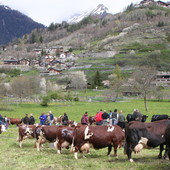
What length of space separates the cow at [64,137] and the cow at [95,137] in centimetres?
51

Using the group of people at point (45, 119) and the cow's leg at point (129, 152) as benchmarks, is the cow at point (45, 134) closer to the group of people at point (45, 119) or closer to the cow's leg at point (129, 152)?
the cow's leg at point (129, 152)

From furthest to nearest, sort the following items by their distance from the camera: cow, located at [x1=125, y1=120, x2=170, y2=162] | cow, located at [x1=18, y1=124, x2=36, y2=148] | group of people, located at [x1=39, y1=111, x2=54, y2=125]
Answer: group of people, located at [x1=39, y1=111, x2=54, y2=125] → cow, located at [x1=18, y1=124, x2=36, y2=148] → cow, located at [x1=125, y1=120, x2=170, y2=162]

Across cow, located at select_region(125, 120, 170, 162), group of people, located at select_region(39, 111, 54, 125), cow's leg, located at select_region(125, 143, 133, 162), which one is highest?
cow, located at select_region(125, 120, 170, 162)

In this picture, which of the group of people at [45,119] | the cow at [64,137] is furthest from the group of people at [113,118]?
the cow at [64,137]

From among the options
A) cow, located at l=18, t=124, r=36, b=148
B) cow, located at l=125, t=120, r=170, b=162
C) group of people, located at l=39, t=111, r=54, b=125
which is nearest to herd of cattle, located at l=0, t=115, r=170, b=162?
cow, located at l=125, t=120, r=170, b=162

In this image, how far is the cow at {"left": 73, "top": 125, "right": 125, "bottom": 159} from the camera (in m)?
13.5

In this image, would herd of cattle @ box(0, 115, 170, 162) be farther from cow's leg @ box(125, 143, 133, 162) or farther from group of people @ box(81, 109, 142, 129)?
group of people @ box(81, 109, 142, 129)

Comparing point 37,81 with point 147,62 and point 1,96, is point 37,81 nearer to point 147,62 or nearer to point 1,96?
point 1,96

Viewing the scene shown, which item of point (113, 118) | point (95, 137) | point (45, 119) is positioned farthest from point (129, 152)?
point (45, 119)

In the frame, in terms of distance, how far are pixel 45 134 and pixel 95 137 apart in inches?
152

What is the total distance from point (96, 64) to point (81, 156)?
126 metres

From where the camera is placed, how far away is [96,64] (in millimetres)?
139375

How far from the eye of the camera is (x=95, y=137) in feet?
44.2

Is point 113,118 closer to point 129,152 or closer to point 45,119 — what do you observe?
point 45,119
